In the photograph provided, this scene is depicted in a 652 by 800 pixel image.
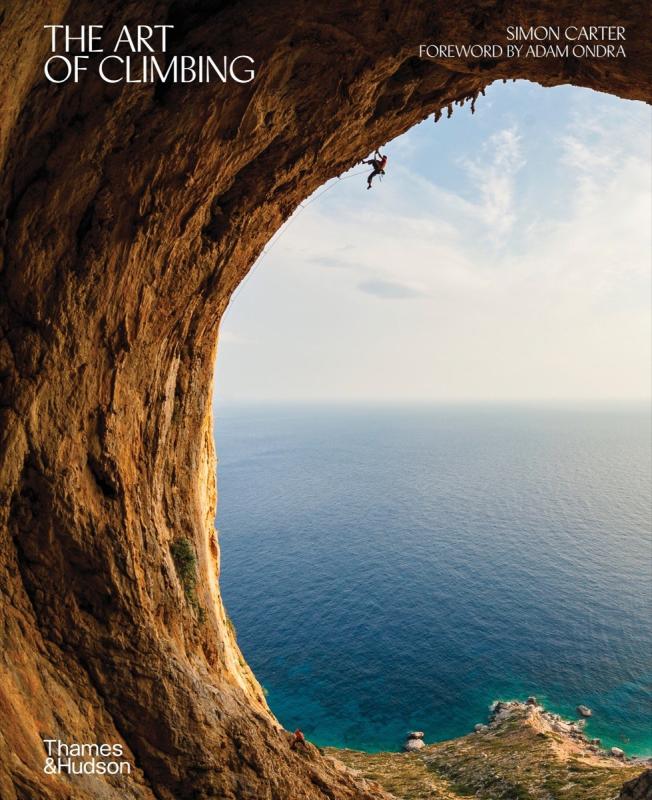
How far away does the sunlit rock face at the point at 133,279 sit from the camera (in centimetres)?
1011

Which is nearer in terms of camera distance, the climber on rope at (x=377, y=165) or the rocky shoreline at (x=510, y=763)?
the climber on rope at (x=377, y=165)

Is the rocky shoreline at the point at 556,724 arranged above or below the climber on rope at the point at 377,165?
below

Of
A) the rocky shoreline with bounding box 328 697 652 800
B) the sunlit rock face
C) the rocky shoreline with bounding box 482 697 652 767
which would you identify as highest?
the sunlit rock face

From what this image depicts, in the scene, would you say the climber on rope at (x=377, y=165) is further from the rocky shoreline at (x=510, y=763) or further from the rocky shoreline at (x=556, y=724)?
the rocky shoreline at (x=556, y=724)

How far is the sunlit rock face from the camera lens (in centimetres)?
1011

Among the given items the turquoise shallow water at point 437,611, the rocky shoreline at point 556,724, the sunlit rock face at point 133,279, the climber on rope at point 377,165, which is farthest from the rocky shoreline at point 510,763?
the climber on rope at point 377,165

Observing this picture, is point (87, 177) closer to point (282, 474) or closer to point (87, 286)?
point (87, 286)

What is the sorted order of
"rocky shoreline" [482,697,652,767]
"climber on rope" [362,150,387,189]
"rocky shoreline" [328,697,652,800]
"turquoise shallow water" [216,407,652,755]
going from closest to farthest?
"climber on rope" [362,150,387,189]
"rocky shoreline" [328,697,652,800]
"rocky shoreline" [482,697,652,767]
"turquoise shallow water" [216,407,652,755]

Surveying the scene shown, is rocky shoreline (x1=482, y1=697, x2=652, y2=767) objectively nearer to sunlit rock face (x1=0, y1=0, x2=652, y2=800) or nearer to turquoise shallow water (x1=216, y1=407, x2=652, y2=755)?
turquoise shallow water (x1=216, y1=407, x2=652, y2=755)

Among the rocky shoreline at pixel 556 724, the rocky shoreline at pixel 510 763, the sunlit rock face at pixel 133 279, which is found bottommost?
the rocky shoreline at pixel 556 724

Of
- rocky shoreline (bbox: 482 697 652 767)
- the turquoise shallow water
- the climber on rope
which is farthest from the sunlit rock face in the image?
rocky shoreline (bbox: 482 697 652 767)

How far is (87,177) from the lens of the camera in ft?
34.7

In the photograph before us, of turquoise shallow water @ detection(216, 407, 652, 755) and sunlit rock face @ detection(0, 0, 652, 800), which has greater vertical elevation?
sunlit rock face @ detection(0, 0, 652, 800)

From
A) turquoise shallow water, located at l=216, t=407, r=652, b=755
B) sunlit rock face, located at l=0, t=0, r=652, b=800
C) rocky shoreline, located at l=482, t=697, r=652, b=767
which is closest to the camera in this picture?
sunlit rock face, located at l=0, t=0, r=652, b=800
